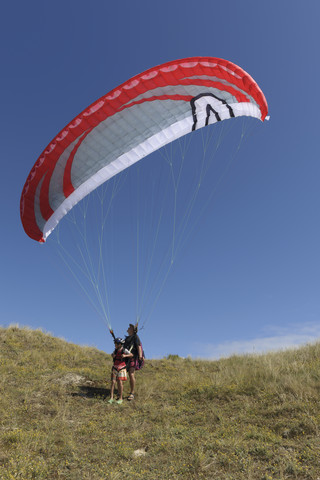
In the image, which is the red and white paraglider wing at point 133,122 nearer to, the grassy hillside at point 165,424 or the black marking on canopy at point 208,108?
the black marking on canopy at point 208,108

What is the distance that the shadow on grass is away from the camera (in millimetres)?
8523

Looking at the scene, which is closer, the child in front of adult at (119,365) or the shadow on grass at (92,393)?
the child in front of adult at (119,365)

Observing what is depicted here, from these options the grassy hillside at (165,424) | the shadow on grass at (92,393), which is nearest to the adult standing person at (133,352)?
the grassy hillside at (165,424)

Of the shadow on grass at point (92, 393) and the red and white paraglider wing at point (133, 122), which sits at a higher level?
the red and white paraglider wing at point (133, 122)

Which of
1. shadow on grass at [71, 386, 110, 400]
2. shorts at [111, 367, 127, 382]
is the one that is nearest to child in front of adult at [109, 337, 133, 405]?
shorts at [111, 367, 127, 382]

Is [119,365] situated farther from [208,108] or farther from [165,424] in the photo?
[208,108]

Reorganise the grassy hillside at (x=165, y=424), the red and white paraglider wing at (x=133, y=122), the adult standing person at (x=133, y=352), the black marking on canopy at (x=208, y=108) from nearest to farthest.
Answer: the grassy hillside at (x=165, y=424) → the red and white paraglider wing at (x=133, y=122) → the adult standing person at (x=133, y=352) → the black marking on canopy at (x=208, y=108)

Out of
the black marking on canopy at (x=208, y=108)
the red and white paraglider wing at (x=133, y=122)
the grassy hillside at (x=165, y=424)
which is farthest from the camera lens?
the black marking on canopy at (x=208, y=108)

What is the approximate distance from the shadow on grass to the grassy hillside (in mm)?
35

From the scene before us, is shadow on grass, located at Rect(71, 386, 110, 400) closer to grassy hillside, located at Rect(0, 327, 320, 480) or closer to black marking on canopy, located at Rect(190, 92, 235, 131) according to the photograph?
grassy hillside, located at Rect(0, 327, 320, 480)

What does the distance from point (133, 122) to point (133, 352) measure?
22.8 ft

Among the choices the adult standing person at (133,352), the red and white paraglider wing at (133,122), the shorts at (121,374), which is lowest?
the shorts at (121,374)

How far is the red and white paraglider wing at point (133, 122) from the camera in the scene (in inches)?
333

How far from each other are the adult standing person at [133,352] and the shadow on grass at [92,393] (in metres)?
0.83
